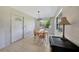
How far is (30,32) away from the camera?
7.45 feet

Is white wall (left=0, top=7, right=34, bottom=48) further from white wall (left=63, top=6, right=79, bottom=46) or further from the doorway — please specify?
white wall (left=63, top=6, right=79, bottom=46)

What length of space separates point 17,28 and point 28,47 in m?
0.42

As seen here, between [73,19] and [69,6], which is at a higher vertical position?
[69,6]

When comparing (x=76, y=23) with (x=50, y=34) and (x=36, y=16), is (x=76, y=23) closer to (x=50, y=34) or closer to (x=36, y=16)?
(x=50, y=34)

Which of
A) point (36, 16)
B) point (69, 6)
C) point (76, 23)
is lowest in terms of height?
point (76, 23)

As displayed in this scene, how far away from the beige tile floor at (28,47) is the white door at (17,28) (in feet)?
0.39

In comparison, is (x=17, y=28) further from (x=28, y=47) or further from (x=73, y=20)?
(x=73, y=20)

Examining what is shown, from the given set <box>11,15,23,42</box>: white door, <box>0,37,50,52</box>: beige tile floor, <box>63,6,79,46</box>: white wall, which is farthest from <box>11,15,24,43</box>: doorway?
<box>63,6,79,46</box>: white wall

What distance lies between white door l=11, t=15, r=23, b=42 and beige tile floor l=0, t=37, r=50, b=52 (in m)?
0.12

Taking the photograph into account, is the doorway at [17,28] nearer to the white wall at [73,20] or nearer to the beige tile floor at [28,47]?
the beige tile floor at [28,47]

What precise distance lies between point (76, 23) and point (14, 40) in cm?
119

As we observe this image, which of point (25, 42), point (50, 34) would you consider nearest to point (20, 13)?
point (25, 42)

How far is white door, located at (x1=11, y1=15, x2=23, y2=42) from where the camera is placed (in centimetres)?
226

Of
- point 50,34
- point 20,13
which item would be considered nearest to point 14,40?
point 20,13
